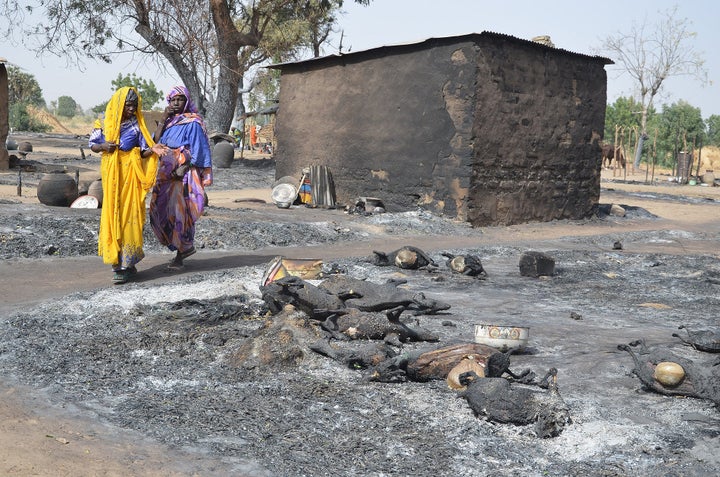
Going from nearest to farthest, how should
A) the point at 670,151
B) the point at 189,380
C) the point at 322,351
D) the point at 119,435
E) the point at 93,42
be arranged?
1. the point at 119,435
2. the point at 189,380
3. the point at 322,351
4. the point at 93,42
5. the point at 670,151

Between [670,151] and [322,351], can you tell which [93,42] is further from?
[670,151]

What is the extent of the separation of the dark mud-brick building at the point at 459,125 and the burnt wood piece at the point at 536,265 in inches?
164

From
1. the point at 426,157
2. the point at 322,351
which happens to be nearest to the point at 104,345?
the point at 322,351

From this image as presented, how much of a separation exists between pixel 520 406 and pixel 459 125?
29.6 ft

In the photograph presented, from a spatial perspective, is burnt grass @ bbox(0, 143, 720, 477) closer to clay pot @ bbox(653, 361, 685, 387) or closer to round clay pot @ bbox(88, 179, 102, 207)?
clay pot @ bbox(653, 361, 685, 387)

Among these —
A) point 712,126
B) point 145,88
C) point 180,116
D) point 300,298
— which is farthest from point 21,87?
point 300,298

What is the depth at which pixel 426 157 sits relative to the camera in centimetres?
1266

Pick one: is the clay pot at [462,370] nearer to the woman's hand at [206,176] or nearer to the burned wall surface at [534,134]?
→ the woman's hand at [206,176]

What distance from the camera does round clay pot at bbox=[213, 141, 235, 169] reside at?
22859 millimetres

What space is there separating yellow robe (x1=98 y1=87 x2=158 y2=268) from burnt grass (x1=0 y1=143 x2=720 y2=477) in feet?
1.35

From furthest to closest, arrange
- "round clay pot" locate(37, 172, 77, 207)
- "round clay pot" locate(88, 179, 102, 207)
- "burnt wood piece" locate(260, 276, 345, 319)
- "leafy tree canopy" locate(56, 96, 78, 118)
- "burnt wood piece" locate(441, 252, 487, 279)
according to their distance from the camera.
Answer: "leafy tree canopy" locate(56, 96, 78, 118) → "round clay pot" locate(88, 179, 102, 207) → "round clay pot" locate(37, 172, 77, 207) → "burnt wood piece" locate(441, 252, 487, 279) → "burnt wood piece" locate(260, 276, 345, 319)

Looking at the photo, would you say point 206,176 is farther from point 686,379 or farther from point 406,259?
point 686,379

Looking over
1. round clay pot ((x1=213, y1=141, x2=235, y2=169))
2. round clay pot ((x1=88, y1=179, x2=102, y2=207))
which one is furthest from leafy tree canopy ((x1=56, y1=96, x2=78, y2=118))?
round clay pot ((x1=88, y1=179, x2=102, y2=207))

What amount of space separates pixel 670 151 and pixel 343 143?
1482 inches
